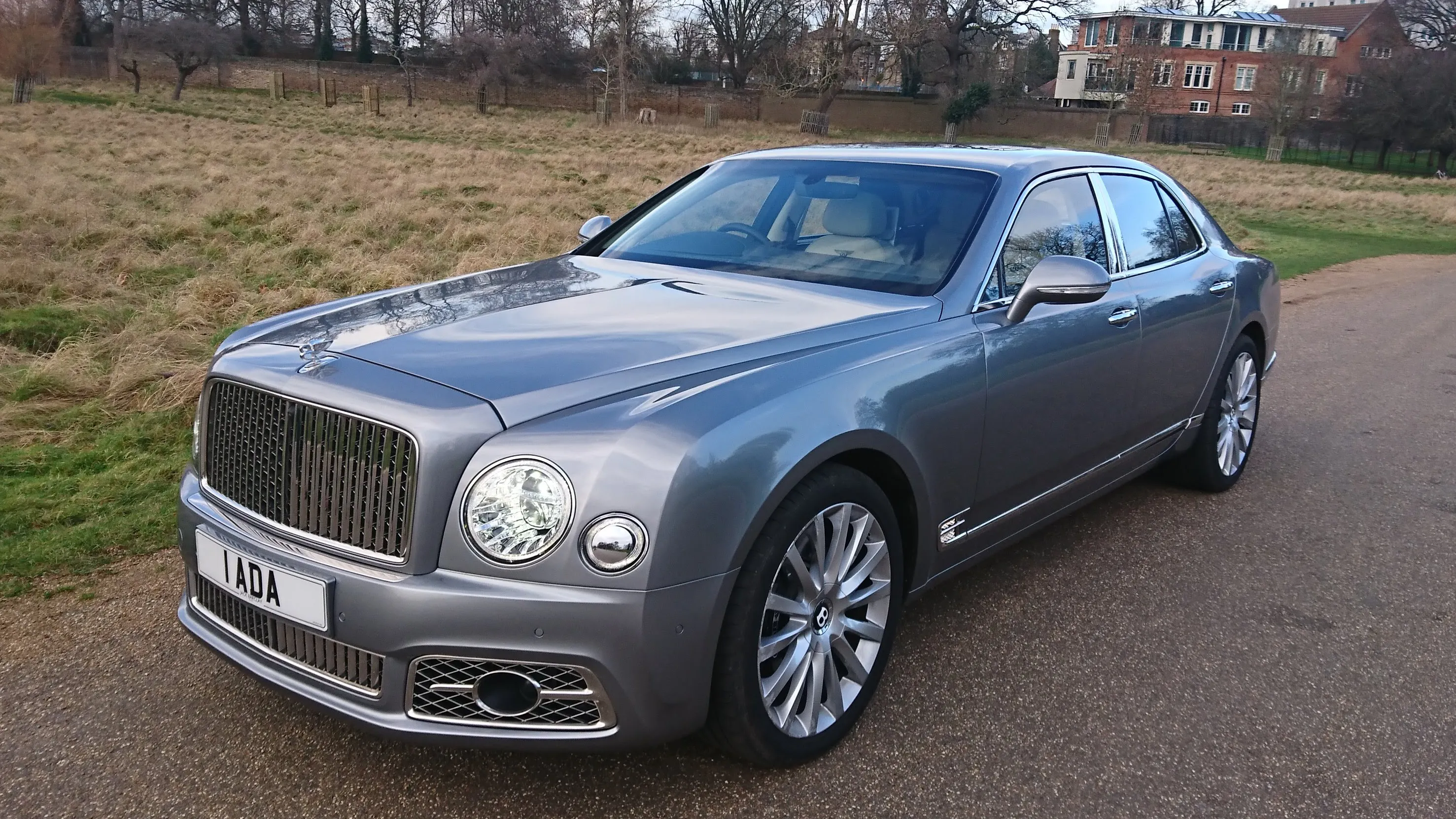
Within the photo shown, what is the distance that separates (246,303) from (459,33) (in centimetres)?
6242

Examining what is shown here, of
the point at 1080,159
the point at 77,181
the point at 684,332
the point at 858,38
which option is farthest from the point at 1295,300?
the point at 858,38

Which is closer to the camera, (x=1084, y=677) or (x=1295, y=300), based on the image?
(x=1084, y=677)

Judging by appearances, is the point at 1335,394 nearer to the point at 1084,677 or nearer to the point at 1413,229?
the point at 1084,677

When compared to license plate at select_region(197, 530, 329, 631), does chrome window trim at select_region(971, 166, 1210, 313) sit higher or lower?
higher

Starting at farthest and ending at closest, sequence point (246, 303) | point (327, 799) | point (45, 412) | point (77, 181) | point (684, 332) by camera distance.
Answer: point (77, 181)
point (246, 303)
point (45, 412)
point (684, 332)
point (327, 799)

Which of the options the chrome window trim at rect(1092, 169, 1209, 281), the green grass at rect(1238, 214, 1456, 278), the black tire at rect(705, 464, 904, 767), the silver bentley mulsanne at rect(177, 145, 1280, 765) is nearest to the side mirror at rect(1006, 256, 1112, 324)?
the silver bentley mulsanne at rect(177, 145, 1280, 765)

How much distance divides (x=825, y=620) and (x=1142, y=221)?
2.61 meters

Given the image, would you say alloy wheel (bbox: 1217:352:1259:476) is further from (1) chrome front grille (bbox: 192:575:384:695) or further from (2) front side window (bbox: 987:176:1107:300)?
(1) chrome front grille (bbox: 192:575:384:695)

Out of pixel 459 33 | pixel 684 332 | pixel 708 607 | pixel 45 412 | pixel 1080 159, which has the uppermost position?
pixel 459 33

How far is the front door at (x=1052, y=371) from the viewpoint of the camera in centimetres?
343

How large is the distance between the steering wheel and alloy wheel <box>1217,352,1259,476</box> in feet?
7.98

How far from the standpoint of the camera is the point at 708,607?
2.46m

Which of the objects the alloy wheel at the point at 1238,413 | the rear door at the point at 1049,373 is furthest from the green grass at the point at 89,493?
the alloy wheel at the point at 1238,413

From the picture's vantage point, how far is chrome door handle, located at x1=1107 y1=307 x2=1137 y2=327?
399cm
